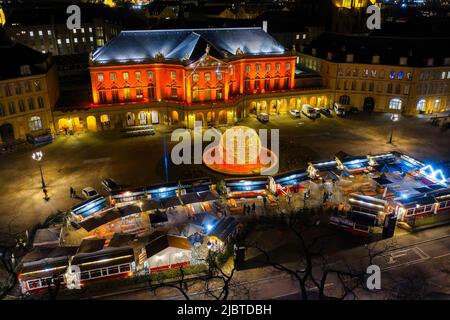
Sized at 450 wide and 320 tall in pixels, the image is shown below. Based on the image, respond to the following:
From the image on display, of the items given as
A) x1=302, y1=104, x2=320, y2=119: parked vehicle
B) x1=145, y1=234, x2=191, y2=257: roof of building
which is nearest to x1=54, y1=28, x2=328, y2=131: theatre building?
x1=302, y1=104, x2=320, y2=119: parked vehicle

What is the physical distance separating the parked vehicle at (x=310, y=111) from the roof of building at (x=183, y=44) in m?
13.7

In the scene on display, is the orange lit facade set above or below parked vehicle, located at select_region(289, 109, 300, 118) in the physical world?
above

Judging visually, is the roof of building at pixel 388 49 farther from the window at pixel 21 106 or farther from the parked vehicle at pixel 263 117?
the window at pixel 21 106

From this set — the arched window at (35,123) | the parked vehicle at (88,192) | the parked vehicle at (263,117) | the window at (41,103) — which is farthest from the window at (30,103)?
the parked vehicle at (263,117)

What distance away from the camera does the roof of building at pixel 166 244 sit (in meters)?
38.4

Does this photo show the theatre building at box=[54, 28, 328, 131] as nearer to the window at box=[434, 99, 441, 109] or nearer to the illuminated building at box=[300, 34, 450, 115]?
the illuminated building at box=[300, 34, 450, 115]

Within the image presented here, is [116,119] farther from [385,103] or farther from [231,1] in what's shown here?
[231,1]

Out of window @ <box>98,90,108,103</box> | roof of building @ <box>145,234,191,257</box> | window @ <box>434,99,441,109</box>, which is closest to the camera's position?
roof of building @ <box>145,234,191,257</box>

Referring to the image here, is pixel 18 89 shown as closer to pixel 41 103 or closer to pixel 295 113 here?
pixel 41 103

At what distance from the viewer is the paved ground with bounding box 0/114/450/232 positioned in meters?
52.8

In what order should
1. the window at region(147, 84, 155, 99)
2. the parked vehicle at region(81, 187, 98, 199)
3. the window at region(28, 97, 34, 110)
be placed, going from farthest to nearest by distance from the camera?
the window at region(147, 84, 155, 99)
the window at region(28, 97, 34, 110)
the parked vehicle at region(81, 187, 98, 199)

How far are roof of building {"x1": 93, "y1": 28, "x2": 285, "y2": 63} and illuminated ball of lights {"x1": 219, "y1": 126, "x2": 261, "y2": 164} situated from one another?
2351 cm

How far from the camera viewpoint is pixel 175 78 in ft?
260
